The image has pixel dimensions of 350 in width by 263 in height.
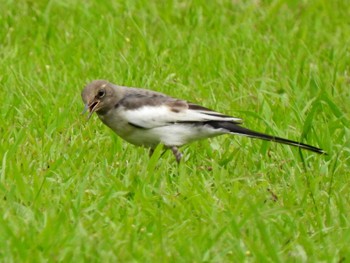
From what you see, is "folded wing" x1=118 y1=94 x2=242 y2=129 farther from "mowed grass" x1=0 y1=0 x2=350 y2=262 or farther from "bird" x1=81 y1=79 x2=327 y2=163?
"mowed grass" x1=0 y1=0 x2=350 y2=262

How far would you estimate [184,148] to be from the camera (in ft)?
28.5

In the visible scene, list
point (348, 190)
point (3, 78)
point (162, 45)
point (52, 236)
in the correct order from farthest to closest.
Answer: point (162, 45)
point (3, 78)
point (348, 190)
point (52, 236)

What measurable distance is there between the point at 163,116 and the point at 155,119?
0.07 metres

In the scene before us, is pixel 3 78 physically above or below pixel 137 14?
below

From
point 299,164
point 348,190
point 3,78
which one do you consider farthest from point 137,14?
point 348,190

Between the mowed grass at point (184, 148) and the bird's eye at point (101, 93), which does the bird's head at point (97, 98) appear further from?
the mowed grass at point (184, 148)

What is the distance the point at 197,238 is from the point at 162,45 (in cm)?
488

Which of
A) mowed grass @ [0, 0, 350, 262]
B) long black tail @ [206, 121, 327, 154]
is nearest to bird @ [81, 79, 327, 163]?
long black tail @ [206, 121, 327, 154]

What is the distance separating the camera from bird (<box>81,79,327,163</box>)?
8156mm

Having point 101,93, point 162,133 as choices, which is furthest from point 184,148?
point 101,93

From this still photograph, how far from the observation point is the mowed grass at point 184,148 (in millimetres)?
6316

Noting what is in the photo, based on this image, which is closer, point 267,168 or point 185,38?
point 267,168

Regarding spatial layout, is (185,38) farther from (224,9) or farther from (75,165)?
(75,165)

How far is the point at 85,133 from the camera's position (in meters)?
8.62
